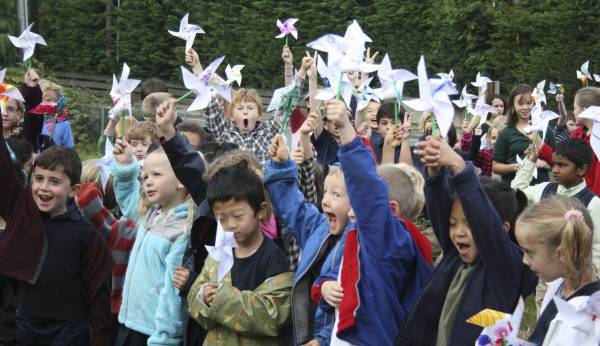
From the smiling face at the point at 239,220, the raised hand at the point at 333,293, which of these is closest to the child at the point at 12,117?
the smiling face at the point at 239,220

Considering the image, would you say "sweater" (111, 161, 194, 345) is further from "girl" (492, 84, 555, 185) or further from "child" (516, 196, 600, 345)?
"girl" (492, 84, 555, 185)

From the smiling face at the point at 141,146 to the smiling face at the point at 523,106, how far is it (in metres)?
3.61

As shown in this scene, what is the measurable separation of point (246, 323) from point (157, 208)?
1136 millimetres

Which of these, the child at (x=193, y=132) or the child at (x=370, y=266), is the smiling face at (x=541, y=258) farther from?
the child at (x=193, y=132)

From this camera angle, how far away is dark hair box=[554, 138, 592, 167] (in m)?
6.61

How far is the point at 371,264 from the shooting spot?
14.3ft

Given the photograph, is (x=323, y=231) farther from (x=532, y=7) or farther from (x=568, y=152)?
(x=532, y=7)

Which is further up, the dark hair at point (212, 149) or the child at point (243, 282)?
the dark hair at point (212, 149)

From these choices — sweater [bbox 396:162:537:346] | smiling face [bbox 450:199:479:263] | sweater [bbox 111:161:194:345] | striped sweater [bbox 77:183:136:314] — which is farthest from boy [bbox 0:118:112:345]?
smiling face [bbox 450:199:479:263]

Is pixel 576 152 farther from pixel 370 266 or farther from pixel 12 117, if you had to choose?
pixel 12 117

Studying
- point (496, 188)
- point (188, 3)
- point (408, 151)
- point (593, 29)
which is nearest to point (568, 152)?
point (408, 151)

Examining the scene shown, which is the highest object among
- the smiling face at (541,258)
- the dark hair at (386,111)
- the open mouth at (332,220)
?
the dark hair at (386,111)

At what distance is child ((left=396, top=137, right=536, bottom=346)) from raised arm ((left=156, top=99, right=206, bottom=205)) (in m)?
1.54

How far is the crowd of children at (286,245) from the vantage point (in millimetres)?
4039
